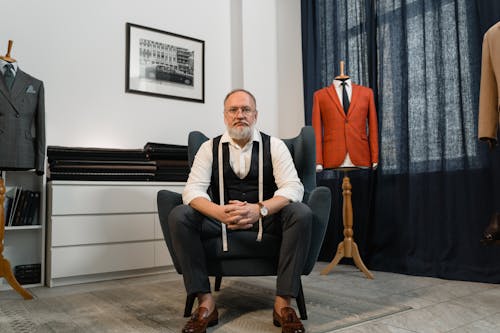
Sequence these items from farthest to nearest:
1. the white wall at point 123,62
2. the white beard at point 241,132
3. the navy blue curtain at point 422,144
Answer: the white wall at point 123,62 < the navy blue curtain at point 422,144 < the white beard at point 241,132

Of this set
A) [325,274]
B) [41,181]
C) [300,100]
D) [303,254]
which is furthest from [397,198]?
[41,181]

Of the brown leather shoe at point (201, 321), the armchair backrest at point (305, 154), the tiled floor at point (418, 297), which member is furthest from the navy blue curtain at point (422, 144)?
the brown leather shoe at point (201, 321)

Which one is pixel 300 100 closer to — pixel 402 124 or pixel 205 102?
pixel 205 102

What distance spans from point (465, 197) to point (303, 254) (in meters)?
1.62

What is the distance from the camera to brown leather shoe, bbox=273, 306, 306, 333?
1.54 meters

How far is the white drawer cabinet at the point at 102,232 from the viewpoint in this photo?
8.87 feet

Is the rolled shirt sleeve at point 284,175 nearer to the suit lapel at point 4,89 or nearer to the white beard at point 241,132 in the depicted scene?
the white beard at point 241,132

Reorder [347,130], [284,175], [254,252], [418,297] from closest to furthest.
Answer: [254,252], [284,175], [418,297], [347,130]

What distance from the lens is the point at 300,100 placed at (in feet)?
13.3

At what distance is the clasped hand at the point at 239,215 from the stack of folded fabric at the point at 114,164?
1.53m

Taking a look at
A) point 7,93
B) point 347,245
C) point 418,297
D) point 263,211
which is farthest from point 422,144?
point 7,93

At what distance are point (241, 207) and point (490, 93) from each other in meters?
1.41

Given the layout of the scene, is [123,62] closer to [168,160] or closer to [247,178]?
[168,160]

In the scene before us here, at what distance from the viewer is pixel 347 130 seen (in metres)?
2.83
